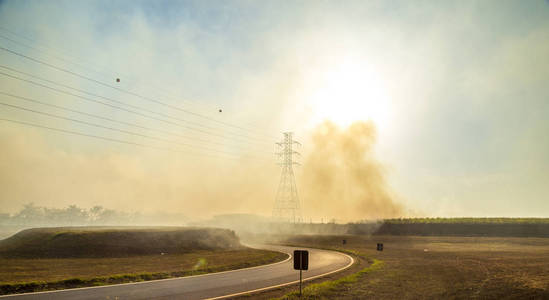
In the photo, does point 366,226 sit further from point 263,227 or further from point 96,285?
point 96,285

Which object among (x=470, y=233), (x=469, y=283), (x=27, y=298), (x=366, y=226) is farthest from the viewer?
(x=366, y=226)

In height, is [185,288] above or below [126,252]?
above

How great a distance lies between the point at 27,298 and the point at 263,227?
106m

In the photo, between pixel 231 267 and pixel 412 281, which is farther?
pixel 231 267

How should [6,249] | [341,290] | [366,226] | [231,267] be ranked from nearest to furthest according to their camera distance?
[341,290]
[231,267]
[6,249]
[366,226]

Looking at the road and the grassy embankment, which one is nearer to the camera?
the road

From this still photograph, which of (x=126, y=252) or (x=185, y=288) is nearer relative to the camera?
(x=185, y=288)

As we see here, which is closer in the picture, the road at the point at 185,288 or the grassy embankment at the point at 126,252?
the road at the point at 185,288

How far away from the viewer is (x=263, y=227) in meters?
120

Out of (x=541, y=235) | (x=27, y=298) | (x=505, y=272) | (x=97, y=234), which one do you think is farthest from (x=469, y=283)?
(x=541, y=235)

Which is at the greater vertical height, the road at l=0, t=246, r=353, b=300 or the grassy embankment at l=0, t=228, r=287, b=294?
the road at l=0, t=246, r=353, b=300

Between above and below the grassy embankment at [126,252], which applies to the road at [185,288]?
above

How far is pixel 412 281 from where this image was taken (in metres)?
22.8

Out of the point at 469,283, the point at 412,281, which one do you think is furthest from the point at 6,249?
the point at 469,283
